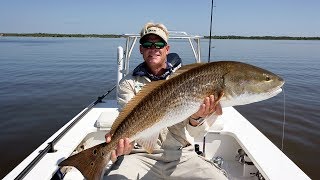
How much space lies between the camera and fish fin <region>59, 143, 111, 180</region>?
3.07 metres

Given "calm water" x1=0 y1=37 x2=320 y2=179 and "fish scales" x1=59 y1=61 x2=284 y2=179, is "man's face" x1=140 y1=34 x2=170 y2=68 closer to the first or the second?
"fish scales" x1=59 y1=61 x2=284 y2=179

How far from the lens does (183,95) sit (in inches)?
116

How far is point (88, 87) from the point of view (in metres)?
16.8

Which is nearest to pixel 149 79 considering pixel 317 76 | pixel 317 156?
pixel 317 156

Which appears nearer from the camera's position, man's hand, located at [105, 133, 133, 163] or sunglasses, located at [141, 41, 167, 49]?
man's hand, located at [105, 133, 133, 163]

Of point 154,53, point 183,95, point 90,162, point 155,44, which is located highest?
point 155,44

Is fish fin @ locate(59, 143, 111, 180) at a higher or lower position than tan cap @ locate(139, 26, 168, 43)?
lower

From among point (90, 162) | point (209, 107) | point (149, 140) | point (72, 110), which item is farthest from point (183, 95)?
point (72, 110)

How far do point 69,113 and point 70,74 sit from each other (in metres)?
9.71

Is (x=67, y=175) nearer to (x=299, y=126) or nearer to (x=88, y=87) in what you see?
(x=299, y=126)

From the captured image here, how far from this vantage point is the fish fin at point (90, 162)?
3.07 metres

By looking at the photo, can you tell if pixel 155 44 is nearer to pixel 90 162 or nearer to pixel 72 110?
pixel 90 162

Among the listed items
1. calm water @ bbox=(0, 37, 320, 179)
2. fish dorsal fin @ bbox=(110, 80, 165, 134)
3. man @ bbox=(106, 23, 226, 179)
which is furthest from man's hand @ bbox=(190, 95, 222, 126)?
calm water @ bbox=(0, 37, 320, 179)

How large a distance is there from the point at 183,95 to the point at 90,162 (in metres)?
1.11
